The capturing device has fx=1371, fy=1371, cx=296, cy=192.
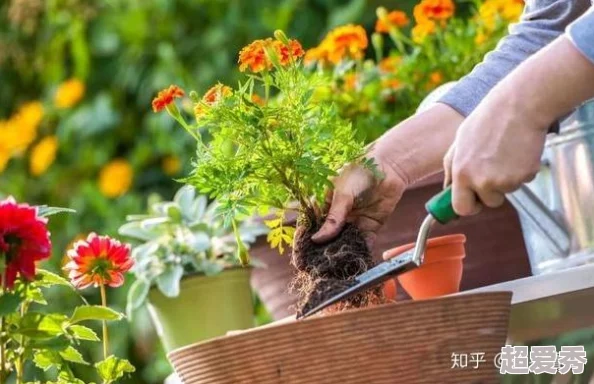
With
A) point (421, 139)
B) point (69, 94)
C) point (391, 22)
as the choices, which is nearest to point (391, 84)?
point (391, 22)

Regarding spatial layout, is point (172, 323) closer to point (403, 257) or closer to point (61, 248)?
point (403, 257)

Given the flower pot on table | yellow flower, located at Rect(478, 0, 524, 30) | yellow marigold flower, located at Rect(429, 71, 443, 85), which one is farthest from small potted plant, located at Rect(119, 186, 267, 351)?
yellow flower, located at Rect(478, 0, 524, 30)

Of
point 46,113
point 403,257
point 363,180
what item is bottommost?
point 403,257

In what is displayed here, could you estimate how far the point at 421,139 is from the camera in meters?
1.56

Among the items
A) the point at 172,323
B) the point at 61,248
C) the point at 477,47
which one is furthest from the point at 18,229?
the point at 61,248

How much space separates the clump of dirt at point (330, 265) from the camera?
1.38m

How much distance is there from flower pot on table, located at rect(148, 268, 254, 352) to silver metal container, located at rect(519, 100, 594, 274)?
2.21ft

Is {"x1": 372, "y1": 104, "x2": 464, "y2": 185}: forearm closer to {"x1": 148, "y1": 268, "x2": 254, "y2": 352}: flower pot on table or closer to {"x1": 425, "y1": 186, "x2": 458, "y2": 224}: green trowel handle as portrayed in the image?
{"x1": 425, "y1": 186, "x2": 458, "y2": 224}: green trowel handle

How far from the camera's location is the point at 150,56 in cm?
372

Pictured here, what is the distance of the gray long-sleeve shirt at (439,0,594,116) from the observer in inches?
61.9

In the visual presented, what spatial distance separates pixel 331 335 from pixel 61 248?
2.51m

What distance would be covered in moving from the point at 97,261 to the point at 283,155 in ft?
0.95

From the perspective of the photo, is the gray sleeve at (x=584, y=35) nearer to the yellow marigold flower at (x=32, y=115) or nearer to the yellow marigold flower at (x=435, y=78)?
the yellow marigold flower at (x=435, y=78)

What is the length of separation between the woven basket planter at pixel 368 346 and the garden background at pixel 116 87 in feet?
6.72
